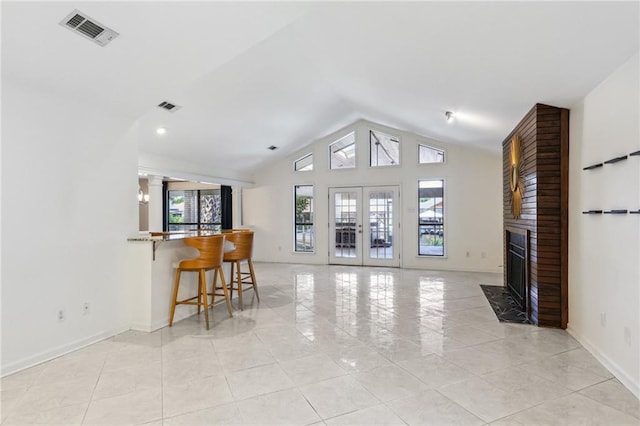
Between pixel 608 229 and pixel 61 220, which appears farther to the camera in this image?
pixel 61 220

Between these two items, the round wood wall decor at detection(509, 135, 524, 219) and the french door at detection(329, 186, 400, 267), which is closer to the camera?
the round wood wall decor at detection(509, 135, 524, 219)

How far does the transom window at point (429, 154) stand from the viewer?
7.66 m

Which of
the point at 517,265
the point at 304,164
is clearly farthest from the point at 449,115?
the point at 304,164

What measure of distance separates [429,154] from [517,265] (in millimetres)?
3586

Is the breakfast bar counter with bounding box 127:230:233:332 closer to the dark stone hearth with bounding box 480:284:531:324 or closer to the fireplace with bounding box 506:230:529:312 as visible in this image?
the dark stone hearth with bounding box 480:284:531:324

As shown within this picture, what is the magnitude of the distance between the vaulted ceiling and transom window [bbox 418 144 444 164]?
2293 millimetres

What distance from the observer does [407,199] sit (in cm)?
791

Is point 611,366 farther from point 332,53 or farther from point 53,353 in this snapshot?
point 53,353

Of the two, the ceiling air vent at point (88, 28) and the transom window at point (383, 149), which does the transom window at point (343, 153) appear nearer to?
the transom window at point (383, 149)

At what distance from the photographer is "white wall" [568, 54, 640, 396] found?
2436 millimetres

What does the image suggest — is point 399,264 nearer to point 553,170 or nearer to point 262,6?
point 553,170

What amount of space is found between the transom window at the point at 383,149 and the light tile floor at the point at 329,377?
4526mm

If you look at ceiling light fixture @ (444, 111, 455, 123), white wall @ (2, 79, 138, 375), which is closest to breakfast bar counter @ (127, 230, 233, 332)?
white wall @ (2, 79, 138, 375)

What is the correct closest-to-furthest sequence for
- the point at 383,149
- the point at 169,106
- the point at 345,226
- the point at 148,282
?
the point at 148,282, the point at 169,106, the point at 383,149, the point at 345,226
